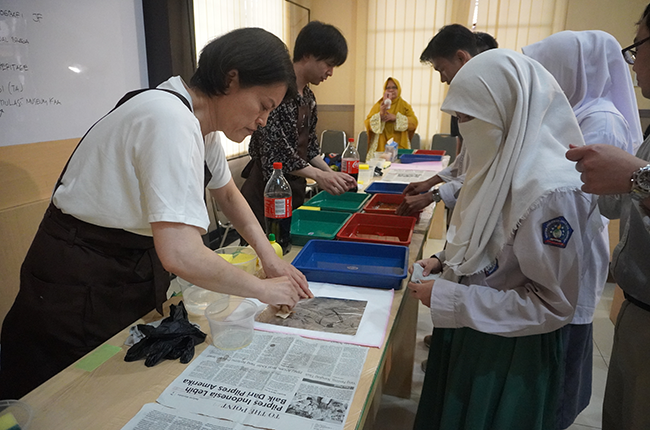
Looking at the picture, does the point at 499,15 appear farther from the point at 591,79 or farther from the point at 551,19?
the point at 591,79

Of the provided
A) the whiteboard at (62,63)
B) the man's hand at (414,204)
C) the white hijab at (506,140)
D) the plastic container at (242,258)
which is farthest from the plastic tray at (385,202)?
the whiteboard at (62,63)

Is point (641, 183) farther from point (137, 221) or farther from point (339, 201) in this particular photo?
point (339, 201)

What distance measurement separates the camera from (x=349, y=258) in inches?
61.6

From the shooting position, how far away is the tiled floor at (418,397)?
202 cm

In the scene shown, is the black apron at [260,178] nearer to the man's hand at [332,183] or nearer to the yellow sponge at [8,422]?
the man's hand at [332,183]

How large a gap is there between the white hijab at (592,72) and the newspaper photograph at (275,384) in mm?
1233

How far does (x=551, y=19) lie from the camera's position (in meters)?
5.68

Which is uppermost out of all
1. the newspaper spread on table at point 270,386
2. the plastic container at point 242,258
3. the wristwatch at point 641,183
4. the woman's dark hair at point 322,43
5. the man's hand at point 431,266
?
the woman's dark hair at point 322,43

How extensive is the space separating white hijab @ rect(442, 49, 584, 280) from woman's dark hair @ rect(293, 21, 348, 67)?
108 cm

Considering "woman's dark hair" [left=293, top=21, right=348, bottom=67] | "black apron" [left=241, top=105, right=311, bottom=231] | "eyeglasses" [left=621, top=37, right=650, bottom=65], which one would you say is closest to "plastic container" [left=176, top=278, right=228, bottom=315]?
"black apron" [left=241, top=105, right=311, bottom=231]

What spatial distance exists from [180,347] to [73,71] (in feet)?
6.82

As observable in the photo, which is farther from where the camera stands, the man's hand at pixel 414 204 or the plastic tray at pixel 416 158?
the plastic tray at pixel 416 158

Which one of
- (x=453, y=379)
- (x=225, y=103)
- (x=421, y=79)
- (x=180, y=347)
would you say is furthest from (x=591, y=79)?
(x=421, y=79)

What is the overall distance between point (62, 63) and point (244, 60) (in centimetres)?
182
